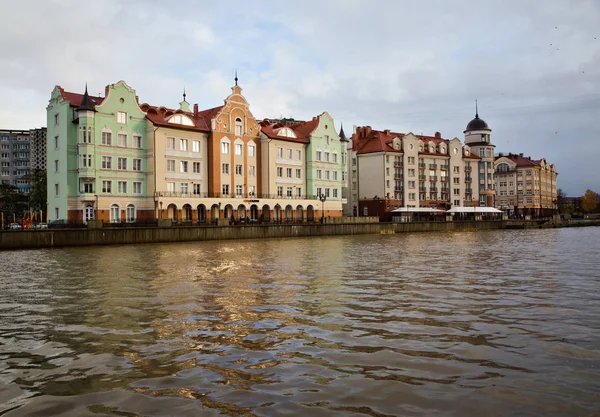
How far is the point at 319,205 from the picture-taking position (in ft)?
266

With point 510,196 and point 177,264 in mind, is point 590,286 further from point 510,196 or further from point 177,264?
point 510,196

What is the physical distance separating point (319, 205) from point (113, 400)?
73.8 meters

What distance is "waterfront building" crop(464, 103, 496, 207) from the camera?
374 feet

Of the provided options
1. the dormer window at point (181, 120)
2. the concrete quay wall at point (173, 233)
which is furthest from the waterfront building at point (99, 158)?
the concrete quay wall at point (173, 233)

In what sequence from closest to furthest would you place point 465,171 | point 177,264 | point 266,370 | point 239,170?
point 266,370, point 177,264, point 239,170, point 465,171

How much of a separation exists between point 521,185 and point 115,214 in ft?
368

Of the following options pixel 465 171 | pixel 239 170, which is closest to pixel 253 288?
pixel 239 170

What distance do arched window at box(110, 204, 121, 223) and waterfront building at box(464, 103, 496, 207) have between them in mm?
78215

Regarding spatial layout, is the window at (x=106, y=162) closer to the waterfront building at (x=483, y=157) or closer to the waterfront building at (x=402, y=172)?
the waterfront building at (x=402, y=172)

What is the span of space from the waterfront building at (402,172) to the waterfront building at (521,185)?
3861cm

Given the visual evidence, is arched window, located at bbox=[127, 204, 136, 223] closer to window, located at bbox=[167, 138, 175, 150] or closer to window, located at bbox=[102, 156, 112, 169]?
window, located at bbox=[102, 156, 112, 169]

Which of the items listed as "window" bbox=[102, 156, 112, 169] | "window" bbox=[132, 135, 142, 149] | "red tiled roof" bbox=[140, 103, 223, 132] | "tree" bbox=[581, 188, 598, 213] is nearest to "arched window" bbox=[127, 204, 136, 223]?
"window" bbox=[102, 156, 112, 169]

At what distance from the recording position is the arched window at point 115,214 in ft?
197

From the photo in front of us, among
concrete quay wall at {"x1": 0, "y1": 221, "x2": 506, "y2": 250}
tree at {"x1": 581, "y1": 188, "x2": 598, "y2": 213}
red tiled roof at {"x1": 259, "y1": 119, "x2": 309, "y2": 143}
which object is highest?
red tiled roof at {"x1": 259, "y1": 119, "x2": 309, "y2": 143}
